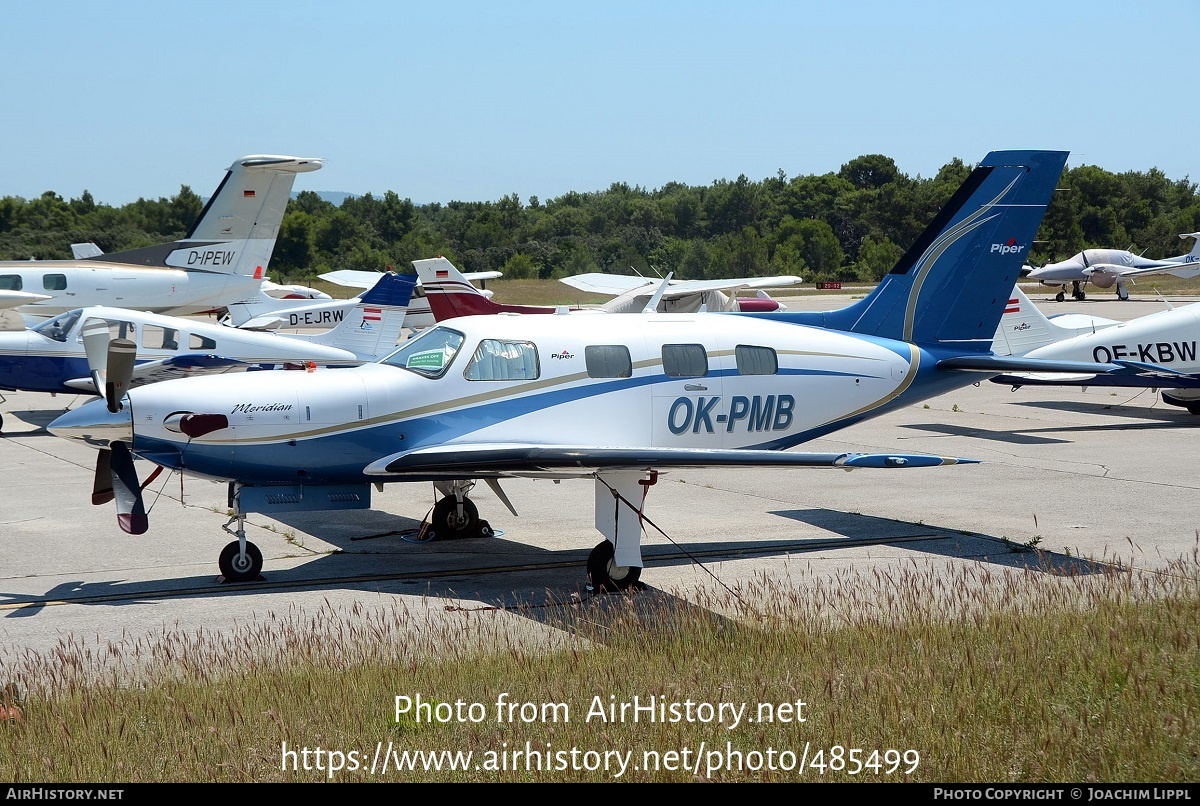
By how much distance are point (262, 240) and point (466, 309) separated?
24.1ft

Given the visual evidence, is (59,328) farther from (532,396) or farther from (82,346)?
(532,396)

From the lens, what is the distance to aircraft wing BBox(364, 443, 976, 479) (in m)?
9.40

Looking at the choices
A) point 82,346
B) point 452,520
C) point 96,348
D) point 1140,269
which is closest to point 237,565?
point 96,348

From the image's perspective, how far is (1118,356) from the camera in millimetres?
20875

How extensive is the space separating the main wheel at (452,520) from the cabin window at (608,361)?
7.62ft

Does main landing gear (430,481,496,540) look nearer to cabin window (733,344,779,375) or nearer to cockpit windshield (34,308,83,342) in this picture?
cabin window (733,344,779,375)

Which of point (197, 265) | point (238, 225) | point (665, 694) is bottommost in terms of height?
point (665, 694)

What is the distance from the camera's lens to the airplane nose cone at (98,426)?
9.84 meters

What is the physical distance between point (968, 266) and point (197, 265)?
24665 millimetres

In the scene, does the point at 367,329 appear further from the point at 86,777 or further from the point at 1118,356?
the point at 86,777

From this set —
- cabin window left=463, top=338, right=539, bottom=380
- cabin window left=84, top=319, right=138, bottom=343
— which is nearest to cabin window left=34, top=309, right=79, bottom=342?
cabin window left=84, top=319, right=138, bottom=343

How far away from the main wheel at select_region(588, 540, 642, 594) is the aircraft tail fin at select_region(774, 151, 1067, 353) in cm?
438

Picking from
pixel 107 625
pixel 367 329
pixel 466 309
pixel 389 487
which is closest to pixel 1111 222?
pixel 466 309

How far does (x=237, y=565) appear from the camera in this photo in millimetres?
10461
